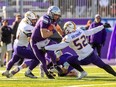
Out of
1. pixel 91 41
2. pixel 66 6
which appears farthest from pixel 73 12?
pixel 91 41

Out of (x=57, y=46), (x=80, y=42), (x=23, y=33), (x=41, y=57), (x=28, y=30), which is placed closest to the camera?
(x=57, y=46)

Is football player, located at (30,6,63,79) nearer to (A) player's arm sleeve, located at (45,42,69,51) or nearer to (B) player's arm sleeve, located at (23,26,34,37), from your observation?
(B) player's arm sleeve, located at (23,26,34,37)

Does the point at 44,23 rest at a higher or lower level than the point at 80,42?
higher

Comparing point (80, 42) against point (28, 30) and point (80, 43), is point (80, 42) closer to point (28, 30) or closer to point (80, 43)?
point (80, 43)

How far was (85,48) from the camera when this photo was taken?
1356 centimetres

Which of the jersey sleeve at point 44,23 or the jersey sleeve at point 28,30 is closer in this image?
the jersey sleeve at point 44,23

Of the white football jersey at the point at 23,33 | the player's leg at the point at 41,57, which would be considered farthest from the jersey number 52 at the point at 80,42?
the white football jersey at the point at 23,33

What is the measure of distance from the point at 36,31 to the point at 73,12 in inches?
393

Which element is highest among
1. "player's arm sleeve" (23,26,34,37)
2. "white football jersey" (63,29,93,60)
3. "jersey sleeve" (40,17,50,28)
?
"jersey sleeve" (40,17,50,28)

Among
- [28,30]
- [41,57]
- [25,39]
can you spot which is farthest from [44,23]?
[25,39]

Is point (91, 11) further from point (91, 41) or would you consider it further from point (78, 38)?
point (78, 38)

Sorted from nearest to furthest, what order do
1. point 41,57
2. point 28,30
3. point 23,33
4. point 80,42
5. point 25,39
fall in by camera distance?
1. point 80,42
2. point 41,57
3. point 28,30
4. point 23,33
5. point 25,39

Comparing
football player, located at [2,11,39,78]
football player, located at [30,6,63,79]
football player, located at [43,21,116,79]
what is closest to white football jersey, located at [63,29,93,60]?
football player, located at [43,21,116,79]

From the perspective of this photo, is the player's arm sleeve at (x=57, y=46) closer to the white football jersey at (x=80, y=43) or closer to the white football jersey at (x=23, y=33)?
the white football jersey at (x=80, y=43)
